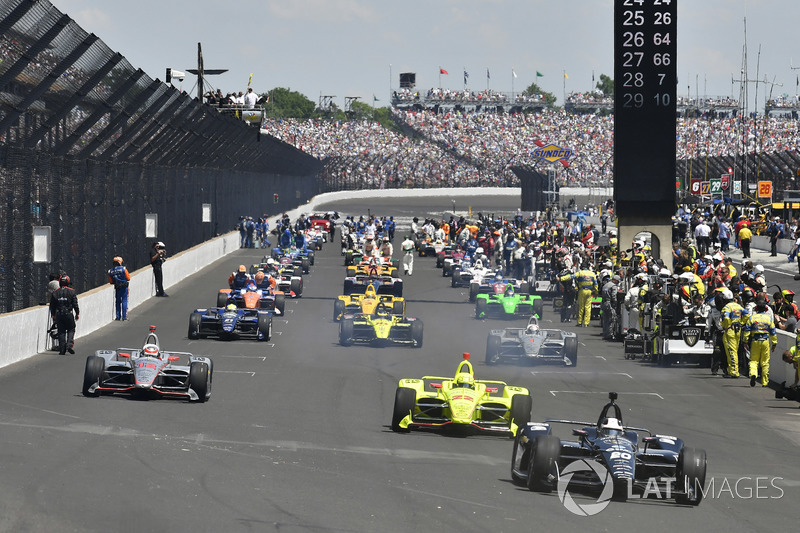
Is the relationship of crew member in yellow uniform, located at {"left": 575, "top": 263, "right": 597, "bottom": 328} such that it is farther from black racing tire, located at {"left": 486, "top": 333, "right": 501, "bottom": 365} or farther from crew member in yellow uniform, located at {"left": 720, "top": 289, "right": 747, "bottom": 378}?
crew member in yellow uniform, located at {"left": 720, "top": 289, "right": 747, "bottom": 378}

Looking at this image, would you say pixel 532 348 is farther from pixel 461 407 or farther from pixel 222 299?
pixel 222 299

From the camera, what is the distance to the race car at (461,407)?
15648 mm

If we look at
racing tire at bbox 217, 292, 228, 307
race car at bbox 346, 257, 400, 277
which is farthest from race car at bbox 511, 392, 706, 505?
race car at bbox 346, 257, 400, 277

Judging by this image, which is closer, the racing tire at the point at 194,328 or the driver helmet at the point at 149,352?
the driver helmet at the point at 149,352

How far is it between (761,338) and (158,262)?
58.1ft

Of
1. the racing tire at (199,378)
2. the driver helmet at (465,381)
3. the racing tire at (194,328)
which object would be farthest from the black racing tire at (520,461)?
the racing tire at (194,328)

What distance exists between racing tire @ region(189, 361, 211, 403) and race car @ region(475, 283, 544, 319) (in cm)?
1474

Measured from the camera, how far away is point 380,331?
25.4m

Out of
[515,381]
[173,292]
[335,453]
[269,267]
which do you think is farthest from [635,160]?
[335,453]

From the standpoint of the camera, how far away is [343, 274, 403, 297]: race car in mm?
34062

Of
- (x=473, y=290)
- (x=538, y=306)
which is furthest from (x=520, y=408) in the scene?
(x=473, y=290)

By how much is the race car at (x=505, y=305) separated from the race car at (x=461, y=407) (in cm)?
1520

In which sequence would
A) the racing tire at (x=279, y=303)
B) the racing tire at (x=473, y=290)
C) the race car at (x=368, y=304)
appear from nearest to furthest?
the race car at (x=368, y=304) < the racing tire at (x=279, y=303) < the racing tire at (x=473, y=290)

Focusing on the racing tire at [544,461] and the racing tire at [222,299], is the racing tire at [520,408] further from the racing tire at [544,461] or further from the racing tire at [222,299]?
the racing tire at [222,299]
